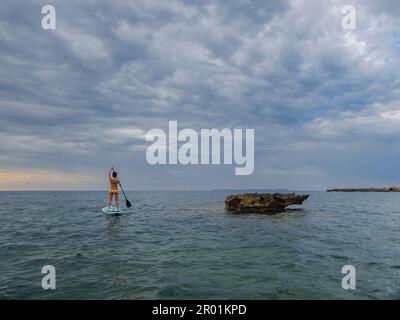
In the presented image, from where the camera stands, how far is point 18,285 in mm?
11266

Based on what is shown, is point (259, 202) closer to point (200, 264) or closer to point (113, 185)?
point (113, 185)

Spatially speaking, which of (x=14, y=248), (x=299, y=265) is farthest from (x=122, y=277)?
(x=14, y=248)

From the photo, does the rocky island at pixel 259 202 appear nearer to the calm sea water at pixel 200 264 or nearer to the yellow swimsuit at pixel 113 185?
the yellow swimsuit at pixel 113 185

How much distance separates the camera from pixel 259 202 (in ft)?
151

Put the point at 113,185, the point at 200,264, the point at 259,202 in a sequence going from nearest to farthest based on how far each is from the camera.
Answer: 1. the point at 200,264
2. the point at 113,185
3. the point at 259,202

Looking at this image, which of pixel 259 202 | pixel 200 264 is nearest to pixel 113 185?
pixel 259 202

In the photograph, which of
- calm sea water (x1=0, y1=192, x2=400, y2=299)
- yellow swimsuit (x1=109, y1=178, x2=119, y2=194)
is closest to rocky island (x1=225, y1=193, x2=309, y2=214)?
yellow swimsuit (x1=109, y1=178, x2=119, y2=194)

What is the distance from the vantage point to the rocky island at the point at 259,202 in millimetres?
45812

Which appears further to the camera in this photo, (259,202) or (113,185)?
(259,202)
